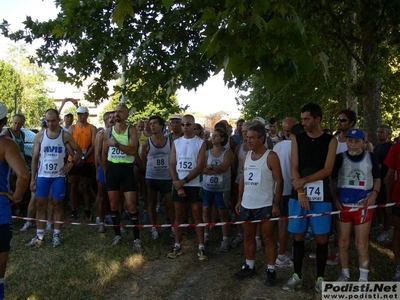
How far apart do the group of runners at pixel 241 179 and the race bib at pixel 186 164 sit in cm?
2

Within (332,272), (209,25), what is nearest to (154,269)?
(332,272)

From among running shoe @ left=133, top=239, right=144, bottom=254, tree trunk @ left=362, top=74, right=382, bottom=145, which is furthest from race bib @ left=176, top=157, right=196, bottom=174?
tree trunk @ left=362, top=74, right=382, bottom=145

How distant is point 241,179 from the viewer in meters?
5.32

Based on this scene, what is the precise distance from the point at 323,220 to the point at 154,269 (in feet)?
8.01

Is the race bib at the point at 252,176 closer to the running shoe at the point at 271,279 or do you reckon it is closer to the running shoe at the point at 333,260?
the running shoe at the point at 271,279

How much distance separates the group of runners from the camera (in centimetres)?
458

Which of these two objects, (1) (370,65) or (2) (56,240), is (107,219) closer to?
(2) (56,240)

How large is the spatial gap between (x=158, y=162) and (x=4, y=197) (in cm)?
328

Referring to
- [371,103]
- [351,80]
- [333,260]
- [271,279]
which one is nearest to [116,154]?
[271,279]

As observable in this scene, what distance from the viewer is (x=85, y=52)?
290 inches

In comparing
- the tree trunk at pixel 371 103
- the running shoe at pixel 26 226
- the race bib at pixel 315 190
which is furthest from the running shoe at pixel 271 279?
the tree trunk at pixel 371 103

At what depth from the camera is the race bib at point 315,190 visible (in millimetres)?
4516

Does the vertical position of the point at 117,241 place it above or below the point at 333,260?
above

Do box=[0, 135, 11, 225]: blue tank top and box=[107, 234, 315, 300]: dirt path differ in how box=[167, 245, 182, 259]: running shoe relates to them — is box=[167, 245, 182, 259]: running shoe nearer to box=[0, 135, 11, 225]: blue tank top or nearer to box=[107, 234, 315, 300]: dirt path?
box=[107, 234, 315, 300]: dirt path
